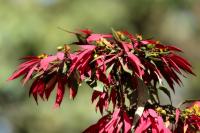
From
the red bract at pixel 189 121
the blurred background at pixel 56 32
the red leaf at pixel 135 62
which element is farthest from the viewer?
the blurred background at pixel 56 32

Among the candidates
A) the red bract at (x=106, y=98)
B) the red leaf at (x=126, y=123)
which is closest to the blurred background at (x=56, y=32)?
the red bract at (x=106, y=98)

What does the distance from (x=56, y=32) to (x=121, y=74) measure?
5.35 m

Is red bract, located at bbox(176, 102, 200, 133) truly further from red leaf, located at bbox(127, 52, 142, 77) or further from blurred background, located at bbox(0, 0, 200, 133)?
blurred background, located at bbox(0, 0, 200, 133)

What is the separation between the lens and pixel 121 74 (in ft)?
6.59

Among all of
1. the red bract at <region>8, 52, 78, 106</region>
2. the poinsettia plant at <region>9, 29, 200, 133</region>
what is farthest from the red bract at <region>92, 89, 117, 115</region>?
the red bract at <region>8, 52, 78, 106</region>

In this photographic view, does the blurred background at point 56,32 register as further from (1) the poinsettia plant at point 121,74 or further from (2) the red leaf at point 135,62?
(2) the red leaf at point 135,62

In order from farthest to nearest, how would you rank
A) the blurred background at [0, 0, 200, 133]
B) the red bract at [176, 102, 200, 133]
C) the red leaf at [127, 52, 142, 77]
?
the blurred background at [0, 0, 200, 133] → the red bract at [176, 102, 200, 133] → the red leaf at [127, 52, 142, 77]

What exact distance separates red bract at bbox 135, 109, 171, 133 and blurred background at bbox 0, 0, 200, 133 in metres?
4.98

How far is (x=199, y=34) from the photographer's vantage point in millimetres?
9516

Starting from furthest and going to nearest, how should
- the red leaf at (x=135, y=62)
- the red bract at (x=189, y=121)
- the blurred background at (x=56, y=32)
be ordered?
1. the blurred background at (x=56, y=32)
2. the red bract at (x=189, y=121)
3. the red leaf at (x=135, y=62)

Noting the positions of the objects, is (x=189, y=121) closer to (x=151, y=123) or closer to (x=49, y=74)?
(x=151, y=123)

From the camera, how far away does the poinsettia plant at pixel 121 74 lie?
1.94 meters

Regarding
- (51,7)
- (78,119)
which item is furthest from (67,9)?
(78,119)

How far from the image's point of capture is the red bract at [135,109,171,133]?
1.92m
